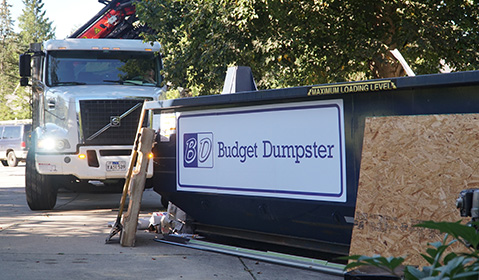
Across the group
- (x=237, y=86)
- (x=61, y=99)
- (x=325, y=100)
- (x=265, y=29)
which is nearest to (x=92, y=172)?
(x=61, y=99)

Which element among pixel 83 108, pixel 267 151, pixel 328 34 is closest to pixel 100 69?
pixel 83 108

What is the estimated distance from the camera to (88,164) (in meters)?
11.3

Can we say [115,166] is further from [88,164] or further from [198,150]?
[198,150]

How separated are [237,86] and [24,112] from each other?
66.6 metres

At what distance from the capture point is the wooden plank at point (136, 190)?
7.56 metres

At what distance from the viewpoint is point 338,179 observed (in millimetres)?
6020

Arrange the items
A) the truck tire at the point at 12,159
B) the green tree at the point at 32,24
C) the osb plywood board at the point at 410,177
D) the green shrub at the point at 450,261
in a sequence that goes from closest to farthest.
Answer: the green shrub at the point at 450,261 < the osb plywood board at the point at 410,177 < the truck tire at the point at 12,159 < the green tree at the point at 32,24

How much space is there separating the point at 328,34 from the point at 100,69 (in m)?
5.00

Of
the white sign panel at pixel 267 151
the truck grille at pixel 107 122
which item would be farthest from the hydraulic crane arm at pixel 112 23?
the white sign panel at pixel 267 151

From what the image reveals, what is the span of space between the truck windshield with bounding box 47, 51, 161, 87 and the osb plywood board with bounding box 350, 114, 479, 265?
7.50 meters

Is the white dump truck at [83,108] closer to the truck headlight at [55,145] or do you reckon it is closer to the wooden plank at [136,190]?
the truck headlight at [55,145]

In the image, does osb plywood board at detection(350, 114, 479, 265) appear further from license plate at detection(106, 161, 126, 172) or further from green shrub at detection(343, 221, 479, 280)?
license plate at detection(106, 161, 126, 172)

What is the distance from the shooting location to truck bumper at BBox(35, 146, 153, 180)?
1115cm

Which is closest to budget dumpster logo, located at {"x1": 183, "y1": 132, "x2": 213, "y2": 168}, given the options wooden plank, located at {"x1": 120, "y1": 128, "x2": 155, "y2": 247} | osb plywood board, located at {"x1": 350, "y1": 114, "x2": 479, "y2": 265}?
Answer: wooden plank, located at {"x1": 120, "y1": 128, "x2": 155, "y2": 247}
